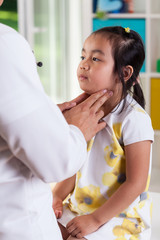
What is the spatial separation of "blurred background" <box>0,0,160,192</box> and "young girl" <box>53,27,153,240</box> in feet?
5.54

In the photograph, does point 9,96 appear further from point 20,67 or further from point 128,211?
point 128,211

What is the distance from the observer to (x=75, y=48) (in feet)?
16.2

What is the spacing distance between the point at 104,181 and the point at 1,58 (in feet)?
2.30

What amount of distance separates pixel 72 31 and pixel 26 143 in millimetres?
4229

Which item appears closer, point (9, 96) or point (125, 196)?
point (9, 96)

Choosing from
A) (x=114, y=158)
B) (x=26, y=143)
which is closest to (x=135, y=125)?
(x=114, y=158)

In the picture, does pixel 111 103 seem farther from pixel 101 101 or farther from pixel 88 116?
pixel 88 116

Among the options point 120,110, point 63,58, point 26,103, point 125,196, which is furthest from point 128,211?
point 63,58

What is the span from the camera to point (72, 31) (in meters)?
4.93

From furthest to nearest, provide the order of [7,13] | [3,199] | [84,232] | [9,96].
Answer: [7,13] < [84,232] < [3,199] < [9,96]

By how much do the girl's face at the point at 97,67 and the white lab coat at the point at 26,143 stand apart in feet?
1.57

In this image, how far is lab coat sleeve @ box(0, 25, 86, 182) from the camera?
0.80m

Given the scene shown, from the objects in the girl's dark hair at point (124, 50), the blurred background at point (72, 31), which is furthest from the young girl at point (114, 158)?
the blurred background at point (72, 31)

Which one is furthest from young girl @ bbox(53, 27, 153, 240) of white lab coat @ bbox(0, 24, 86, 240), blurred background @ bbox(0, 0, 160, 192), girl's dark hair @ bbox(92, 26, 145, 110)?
blurred background @ bbox(0, 0, 160, 192)
